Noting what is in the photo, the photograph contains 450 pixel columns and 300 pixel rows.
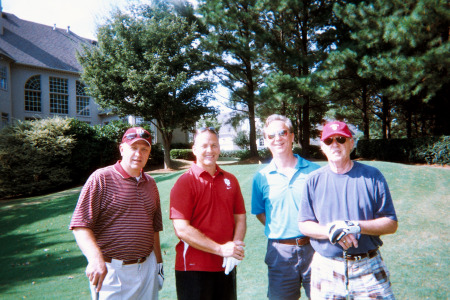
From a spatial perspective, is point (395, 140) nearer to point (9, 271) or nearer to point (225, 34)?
point (225, 34)

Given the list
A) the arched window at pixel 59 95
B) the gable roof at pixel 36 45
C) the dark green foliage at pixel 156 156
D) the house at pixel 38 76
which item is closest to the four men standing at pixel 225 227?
the dark green foliage at pixel 156 156

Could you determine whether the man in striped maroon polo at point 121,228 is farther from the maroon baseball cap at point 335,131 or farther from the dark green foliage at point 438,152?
the dark green foliage at point 438,152

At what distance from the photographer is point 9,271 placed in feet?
21.2

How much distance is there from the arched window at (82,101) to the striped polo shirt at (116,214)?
29023 mm

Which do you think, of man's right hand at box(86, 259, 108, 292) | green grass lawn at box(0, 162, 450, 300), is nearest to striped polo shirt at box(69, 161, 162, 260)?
man's right hand at box(86, 259, 108, 292)

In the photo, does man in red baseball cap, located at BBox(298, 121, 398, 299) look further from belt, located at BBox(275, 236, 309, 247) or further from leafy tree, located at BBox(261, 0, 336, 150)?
leafy tree, located at BBox(261, 0, 336, 150)

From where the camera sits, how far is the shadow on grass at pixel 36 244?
6270 millimetres

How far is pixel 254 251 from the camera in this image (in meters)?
6.11

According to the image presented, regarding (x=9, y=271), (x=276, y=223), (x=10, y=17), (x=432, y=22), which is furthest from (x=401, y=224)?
(x=10, y=17)

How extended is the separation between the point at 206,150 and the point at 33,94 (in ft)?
94.0

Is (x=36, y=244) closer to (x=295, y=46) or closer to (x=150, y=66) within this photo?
(x=150, y=66)

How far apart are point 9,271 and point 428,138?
17.4m

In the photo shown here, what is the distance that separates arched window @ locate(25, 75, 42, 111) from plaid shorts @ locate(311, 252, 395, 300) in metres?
29.1

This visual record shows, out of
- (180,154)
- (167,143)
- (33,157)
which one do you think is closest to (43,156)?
(33,157)
